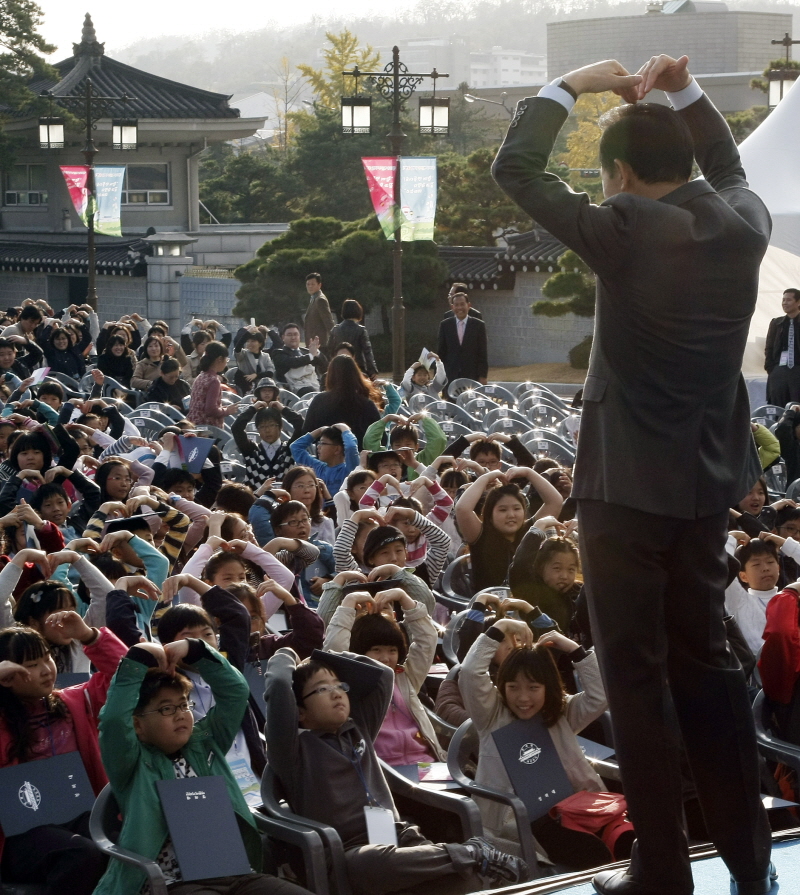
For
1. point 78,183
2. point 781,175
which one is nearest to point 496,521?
point 781,175

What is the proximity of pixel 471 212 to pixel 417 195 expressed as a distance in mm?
11859

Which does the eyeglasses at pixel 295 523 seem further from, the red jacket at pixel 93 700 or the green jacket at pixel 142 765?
the green jacket at pixel 142 765

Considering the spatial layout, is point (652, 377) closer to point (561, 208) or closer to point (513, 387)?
point (561, 208)

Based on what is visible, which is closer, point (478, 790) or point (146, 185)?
point (478, 790)

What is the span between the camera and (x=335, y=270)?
25.0 metres

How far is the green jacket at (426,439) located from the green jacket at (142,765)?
14.8 feet

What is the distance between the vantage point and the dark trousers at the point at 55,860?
369 cm

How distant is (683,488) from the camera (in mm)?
2389

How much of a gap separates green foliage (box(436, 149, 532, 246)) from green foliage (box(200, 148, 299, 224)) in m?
11.4


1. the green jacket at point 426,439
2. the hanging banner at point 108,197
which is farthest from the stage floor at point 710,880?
the hanging banner at point 108,197

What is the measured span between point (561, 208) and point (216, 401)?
8008 mm

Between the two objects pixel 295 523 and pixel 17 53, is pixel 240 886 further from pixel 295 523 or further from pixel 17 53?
pixel 17 53

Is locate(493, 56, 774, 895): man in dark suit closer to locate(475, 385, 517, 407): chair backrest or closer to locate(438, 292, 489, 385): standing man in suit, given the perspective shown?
locate(475, 385, 517, 407): chair backrest

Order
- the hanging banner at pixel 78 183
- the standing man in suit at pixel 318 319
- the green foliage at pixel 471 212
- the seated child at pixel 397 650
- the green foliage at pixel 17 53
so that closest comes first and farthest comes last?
the seated child at pixel 397 650
the standing man in suit at pixel 318 319
the hanging banner at pixel 78 183
the green foliage at pixel 471 212
the green foliage at pixel 17 53
